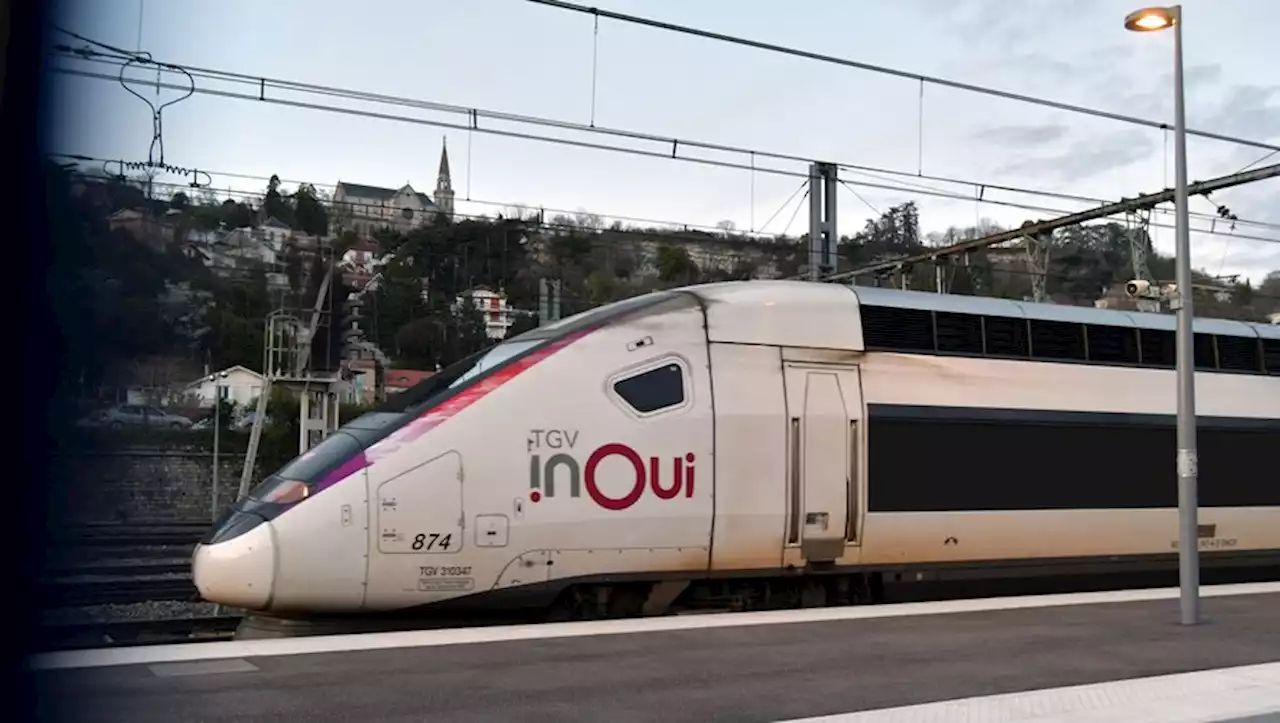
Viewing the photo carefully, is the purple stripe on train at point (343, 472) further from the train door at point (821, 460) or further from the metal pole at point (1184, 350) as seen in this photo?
the metal pole at point (1184, 350)

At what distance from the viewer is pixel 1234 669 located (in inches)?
301

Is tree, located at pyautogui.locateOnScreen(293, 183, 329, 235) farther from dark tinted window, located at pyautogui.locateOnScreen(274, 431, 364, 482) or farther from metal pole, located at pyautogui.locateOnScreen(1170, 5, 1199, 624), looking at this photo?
metal pole, located at pyautogui.locateOnScreen(1170, 5, 1199, 624)

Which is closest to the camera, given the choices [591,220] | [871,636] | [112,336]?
[112,336]

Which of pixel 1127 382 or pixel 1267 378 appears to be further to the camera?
pixel 1267 378

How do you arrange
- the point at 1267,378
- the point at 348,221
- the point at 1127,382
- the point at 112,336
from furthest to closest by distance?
1. the point at 348,221
2. the point at 1267,378
3. the point at 1127,382
4. the point at 112,336

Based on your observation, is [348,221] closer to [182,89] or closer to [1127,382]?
[1127,382]

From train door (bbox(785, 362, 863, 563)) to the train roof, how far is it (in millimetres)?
421

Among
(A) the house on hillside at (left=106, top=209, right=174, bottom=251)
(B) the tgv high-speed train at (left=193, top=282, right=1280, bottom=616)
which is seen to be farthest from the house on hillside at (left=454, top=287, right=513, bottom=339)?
(A) the house on hillside at (left=106, top=209, right=174, bottom=251)

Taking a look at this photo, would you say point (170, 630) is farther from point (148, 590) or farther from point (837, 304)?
point (837, 304)

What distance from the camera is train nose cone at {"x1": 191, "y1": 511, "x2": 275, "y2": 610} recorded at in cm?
840

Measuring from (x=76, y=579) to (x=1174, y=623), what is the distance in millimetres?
8828

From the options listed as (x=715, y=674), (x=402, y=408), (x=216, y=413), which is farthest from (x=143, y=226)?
(x=216, y=413)

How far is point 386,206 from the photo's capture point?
27.8 metres

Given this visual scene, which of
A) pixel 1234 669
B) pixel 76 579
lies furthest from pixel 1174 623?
pixel 76 579
